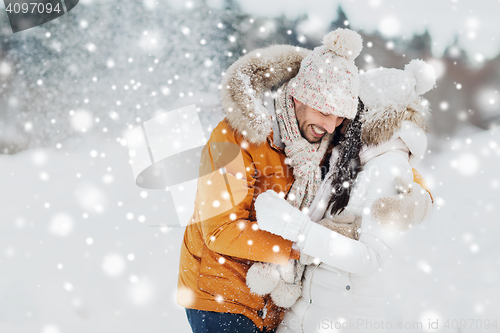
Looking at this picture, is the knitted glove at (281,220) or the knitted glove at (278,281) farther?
the knitted glove at (278,281)

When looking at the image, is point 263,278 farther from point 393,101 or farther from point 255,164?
point 393,101

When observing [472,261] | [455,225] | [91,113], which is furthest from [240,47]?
[472,261]

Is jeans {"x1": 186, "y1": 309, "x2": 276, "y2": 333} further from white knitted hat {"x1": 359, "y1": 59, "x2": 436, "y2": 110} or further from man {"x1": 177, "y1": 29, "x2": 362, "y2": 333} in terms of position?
white knitted hat {"x1": 359, "y1": 59, "x2": 436, "y2": 110}

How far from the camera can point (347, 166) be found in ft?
4.79

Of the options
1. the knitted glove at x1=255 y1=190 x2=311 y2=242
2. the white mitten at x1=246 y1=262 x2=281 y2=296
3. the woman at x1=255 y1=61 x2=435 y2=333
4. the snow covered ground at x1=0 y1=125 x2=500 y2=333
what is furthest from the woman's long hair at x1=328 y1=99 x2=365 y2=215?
the snow covered ground at x1=0 y1=125 x2=500 y2=333

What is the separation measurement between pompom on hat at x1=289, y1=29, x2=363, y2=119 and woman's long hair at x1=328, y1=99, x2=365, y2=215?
0.30 ft

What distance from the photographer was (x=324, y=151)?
158 cm

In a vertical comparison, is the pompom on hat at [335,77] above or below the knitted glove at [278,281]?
above

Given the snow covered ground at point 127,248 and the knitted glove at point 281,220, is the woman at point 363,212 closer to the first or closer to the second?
the knitted glove at point 281,220

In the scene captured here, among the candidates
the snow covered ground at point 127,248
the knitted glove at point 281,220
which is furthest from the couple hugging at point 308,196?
the snow covered ground at point 127,248

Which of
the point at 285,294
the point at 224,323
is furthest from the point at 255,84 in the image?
the point at 224,323

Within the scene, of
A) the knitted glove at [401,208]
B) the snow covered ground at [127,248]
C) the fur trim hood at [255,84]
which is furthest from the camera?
the snow covered ground at [127,248]

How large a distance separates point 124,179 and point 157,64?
1.30m

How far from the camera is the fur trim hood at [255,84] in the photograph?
133 centimetres
